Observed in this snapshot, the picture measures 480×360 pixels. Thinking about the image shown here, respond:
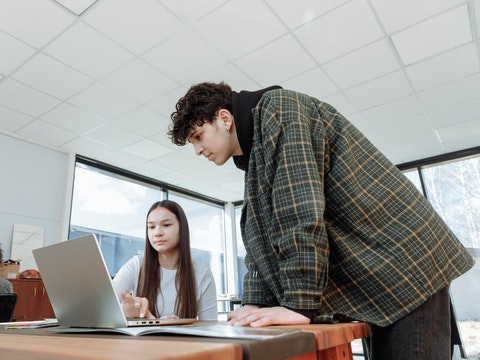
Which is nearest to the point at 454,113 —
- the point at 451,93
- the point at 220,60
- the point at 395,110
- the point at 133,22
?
the point at 451,93

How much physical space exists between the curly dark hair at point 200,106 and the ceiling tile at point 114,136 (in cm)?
280

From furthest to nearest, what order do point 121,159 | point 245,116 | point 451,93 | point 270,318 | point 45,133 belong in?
point 121,159 → point 45,133 → point 451,93 → point 245,116 → point 270,318

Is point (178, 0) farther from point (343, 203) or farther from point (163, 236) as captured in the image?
point (343, 203)

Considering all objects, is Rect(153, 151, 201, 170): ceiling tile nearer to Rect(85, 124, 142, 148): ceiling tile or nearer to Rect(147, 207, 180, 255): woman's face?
Rect(85, 124, 142, 148): ceiling tile

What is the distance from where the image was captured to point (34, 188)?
3.89m

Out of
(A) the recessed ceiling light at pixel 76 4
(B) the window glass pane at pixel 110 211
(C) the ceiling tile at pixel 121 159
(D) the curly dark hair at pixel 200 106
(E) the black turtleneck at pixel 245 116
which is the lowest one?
(E) the black turtleneck at pixel 245 116

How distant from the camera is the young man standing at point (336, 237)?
0.71m

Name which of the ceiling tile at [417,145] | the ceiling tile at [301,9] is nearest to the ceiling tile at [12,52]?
the ceiling tile at [301,9]

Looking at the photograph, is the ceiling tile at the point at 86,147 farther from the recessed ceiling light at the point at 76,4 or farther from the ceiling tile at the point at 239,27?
the ceiling tile at the point at 239,27

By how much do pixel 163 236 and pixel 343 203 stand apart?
1.18 m

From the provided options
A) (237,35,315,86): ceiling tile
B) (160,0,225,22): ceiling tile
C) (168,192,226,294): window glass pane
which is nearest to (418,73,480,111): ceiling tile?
(237,35,315,86): ceiling tile

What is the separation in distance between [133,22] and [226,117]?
5.64ft

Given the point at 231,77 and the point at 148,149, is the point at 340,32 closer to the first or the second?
the point at 231,77

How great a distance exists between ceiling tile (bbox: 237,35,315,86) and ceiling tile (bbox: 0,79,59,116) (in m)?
1.81
